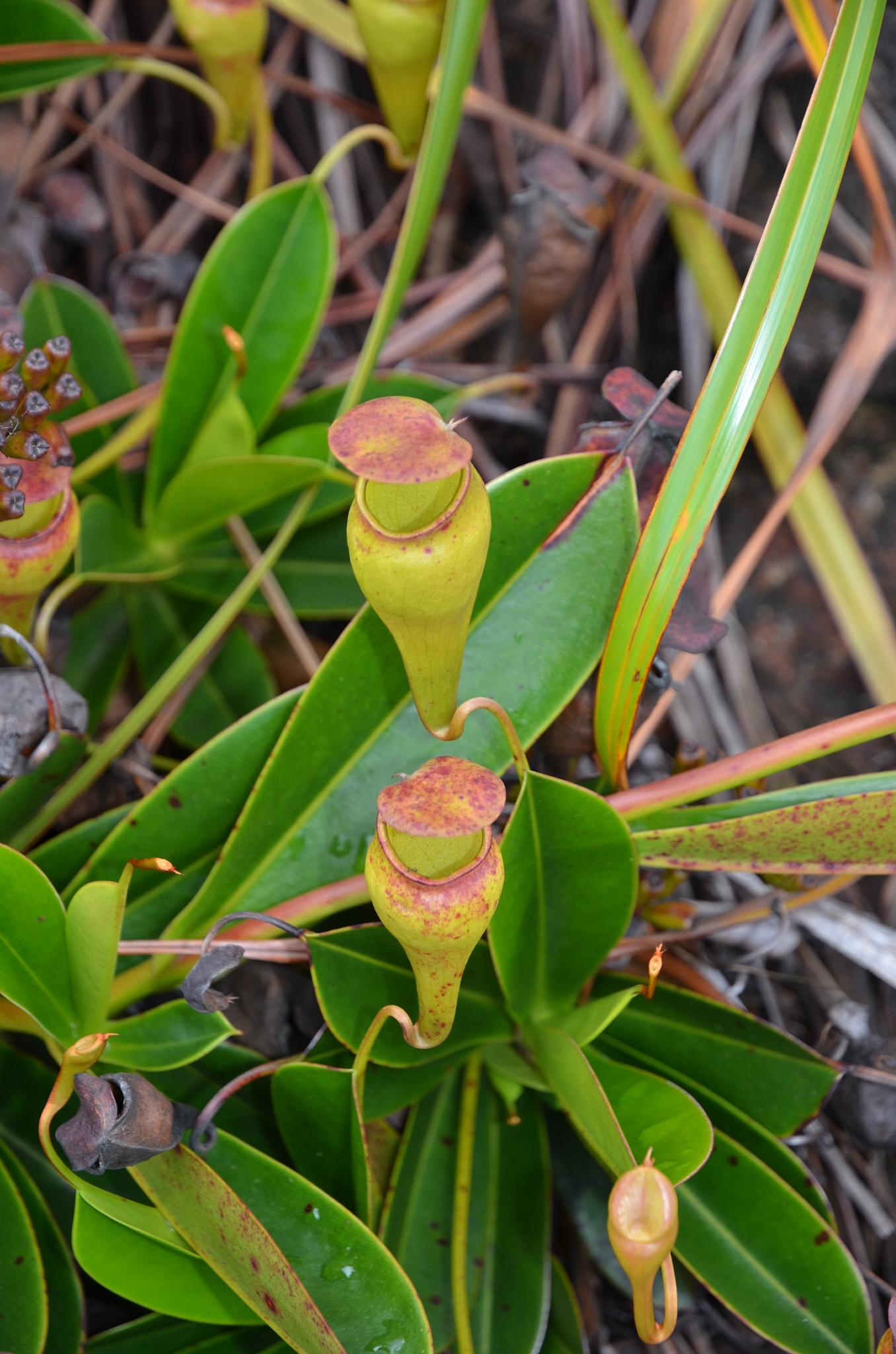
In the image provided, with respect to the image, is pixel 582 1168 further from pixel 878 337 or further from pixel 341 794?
pixel 878 337

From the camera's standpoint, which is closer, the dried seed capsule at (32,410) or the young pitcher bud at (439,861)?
the young pitcher bud at (439,861)

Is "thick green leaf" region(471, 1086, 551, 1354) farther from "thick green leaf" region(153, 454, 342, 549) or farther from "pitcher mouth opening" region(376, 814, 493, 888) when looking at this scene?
"thick green leaf" region(153, 454, 342, 549)

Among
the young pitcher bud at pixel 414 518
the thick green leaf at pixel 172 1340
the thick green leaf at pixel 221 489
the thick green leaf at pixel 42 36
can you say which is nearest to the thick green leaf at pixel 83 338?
the thick green leaf at pixel 42 36

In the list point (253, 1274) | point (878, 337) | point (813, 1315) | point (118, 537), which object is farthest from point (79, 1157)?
point (878, 337)

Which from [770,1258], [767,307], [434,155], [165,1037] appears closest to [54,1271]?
[165,1037]

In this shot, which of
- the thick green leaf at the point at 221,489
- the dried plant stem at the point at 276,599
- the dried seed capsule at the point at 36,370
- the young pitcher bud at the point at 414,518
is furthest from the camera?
the dried plant stem at the point at 276,599

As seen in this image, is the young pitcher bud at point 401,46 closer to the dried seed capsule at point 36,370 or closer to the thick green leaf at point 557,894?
the dried seed capsule at point 36,370

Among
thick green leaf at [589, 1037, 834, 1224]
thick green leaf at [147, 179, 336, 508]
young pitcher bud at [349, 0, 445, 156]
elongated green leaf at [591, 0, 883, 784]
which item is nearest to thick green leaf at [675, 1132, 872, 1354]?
thick green leaf at [589, 1037, 834, 1224]
